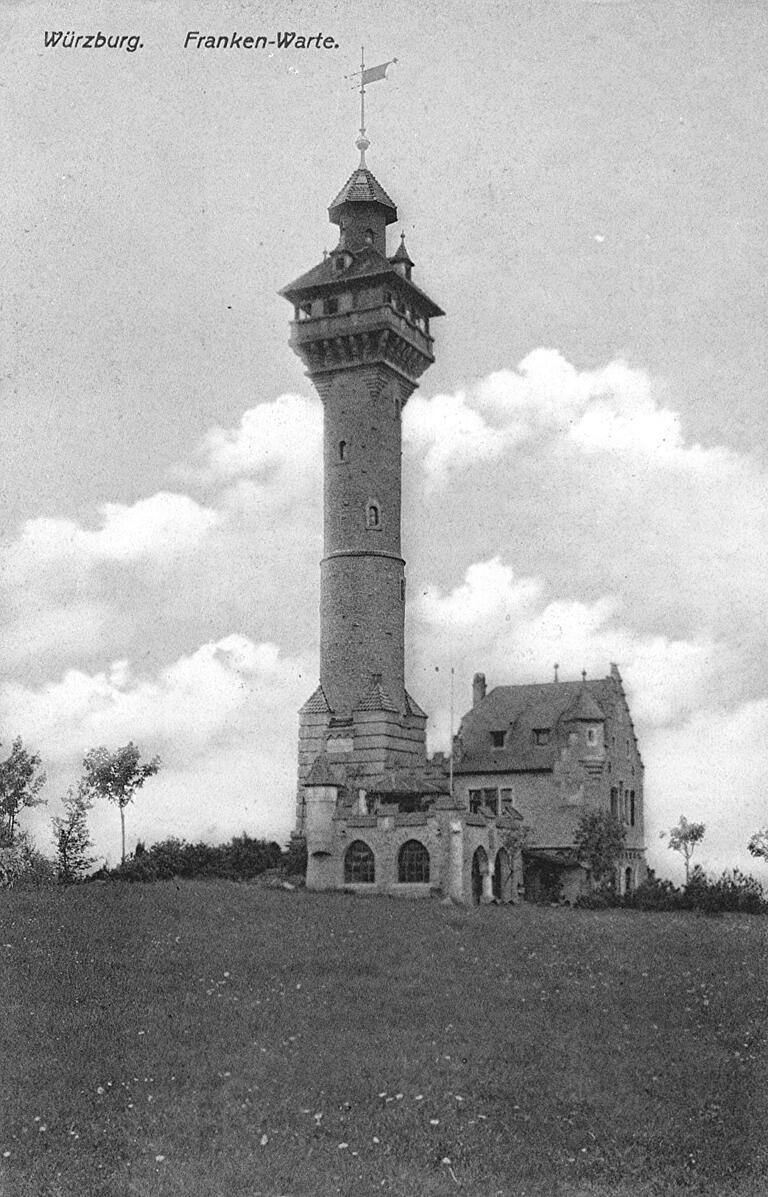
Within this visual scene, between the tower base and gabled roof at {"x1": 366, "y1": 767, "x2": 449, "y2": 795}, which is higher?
the tower base

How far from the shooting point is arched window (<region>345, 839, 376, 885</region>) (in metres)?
51.2

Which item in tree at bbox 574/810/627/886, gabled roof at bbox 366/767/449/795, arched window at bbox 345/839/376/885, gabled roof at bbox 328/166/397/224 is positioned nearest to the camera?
arched window at bbox 345/839/376/885

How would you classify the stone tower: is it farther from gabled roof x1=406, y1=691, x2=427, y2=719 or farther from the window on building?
the window on building

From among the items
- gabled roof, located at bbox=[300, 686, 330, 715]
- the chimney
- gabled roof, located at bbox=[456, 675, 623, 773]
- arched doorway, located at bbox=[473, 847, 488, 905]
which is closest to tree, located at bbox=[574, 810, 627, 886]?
gabled roof, located at bbox=[456, 675, 623, 773]

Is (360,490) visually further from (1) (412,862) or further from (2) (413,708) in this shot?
(1) (412,862)

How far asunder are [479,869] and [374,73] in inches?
1453

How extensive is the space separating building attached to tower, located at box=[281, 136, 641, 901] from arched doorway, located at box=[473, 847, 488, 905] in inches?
31.3

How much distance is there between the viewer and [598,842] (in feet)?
187

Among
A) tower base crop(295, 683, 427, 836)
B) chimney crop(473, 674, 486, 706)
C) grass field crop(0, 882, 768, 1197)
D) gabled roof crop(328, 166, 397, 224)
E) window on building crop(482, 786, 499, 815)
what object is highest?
gabled roof crop(328, 166, 397, 224)

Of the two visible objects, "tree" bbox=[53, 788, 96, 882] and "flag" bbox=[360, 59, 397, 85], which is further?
"tree" bbox=[53, 788, 96, 882]

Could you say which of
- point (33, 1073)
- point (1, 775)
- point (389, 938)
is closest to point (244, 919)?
point (389, 938)

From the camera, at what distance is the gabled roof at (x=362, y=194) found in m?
62.1

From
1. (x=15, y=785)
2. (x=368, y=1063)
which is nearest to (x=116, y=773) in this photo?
(x=15, y=785)

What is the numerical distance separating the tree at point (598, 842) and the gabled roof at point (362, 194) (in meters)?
31.8
